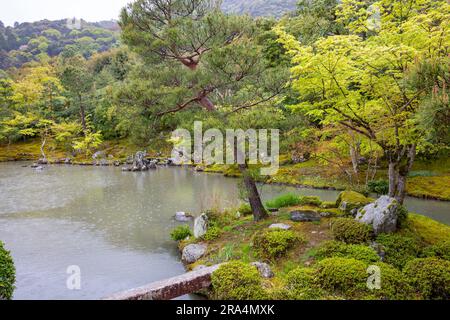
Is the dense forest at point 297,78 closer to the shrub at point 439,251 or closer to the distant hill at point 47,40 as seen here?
the shrub at point 439,251

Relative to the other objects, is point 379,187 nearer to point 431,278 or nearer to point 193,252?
point 193,252

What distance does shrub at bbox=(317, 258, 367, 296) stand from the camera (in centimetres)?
533

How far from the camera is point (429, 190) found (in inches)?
590

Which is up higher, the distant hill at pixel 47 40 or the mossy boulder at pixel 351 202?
the distant hill at pixel 47 40

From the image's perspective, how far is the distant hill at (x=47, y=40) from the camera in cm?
7144

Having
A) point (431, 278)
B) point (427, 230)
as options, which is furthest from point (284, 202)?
point (431, 278)

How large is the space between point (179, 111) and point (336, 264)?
535 cm

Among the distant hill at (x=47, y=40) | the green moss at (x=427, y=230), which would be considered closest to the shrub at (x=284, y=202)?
the green moss at (x=427, y=230)

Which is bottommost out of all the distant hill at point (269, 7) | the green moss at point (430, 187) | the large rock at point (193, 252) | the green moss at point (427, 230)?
the large rock at point (193, 252)

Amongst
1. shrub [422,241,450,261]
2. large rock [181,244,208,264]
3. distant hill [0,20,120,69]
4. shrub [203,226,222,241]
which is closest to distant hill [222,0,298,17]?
distant hill [0,20,120,69]

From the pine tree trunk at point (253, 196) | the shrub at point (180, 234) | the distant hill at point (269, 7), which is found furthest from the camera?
the distant hill at point (269, 7)

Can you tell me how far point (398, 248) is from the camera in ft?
21.5

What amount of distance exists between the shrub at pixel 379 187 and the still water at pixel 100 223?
3.86 feet

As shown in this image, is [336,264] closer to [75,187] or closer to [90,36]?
[75,187]
